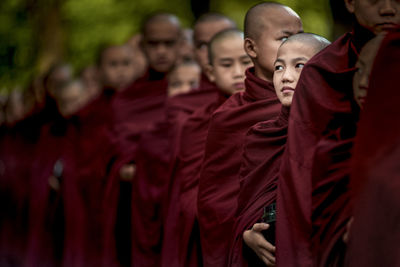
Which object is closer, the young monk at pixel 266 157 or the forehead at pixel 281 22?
the young monk at pixel 266 157

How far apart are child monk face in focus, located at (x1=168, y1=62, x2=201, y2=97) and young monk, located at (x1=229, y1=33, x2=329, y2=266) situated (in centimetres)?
337

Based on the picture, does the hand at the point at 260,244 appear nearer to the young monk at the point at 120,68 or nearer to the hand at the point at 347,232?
the hand at the point at 347,232

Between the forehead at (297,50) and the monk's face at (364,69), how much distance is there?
0.62 m

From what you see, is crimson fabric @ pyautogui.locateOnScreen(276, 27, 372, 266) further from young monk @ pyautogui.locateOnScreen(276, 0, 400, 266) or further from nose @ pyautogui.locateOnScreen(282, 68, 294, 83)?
nose @ pyautogui.locateOnScreen(282, 68, 294, 83)

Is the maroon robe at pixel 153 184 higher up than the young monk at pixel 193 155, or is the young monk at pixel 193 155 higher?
the young monk at pixel 193 155

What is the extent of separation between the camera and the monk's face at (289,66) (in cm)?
416

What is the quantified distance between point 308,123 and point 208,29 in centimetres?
355

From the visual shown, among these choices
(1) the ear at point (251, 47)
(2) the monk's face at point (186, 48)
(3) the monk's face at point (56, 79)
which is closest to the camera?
(1) the ear at point (251, 47)

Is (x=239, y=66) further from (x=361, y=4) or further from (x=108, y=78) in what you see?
(x=108, y=78)

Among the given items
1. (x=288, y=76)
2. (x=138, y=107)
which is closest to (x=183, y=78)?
(x=138, y=107)

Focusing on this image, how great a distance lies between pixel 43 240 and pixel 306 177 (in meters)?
6.32

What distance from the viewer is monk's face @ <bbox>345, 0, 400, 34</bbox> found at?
355 centimetres

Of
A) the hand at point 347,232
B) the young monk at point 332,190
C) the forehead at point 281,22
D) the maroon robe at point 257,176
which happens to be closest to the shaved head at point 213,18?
the forehead at point 281,22

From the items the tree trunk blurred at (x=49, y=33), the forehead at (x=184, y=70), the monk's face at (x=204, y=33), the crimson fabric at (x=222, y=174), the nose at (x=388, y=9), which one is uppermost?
the nose at (x=388, y=9)
